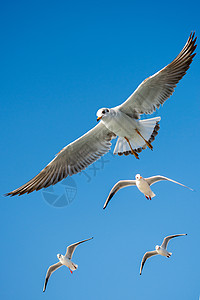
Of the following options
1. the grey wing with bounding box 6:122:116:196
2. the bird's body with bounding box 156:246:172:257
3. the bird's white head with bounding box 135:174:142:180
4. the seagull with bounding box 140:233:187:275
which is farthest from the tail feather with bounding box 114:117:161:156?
the bird's body with bounding box 156:246:172:257

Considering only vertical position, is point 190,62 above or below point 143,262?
above

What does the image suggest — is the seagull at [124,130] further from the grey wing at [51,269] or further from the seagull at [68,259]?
the grey wing at [51,269]

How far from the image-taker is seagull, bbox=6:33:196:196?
8906 millimetres

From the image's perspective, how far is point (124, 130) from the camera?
930cm

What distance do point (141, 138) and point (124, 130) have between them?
48 centimetres

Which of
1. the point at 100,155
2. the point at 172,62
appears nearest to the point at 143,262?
the point at 100,155

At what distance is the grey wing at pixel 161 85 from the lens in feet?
29.0

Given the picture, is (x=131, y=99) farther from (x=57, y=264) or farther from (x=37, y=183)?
(x=57, y=264)

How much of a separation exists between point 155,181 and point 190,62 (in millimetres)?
3340

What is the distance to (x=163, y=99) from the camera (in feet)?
30.2

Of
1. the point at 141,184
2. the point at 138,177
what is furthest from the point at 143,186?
the point at 138,177

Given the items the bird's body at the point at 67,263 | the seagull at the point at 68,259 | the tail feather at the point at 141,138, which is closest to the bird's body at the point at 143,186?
the tail feather at the point at 141,138

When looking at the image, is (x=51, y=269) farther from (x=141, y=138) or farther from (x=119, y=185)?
(x=141, y=138)

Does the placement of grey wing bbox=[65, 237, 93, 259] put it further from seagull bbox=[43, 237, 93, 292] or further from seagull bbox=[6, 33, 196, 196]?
seagull bbox=[6, 33, 196, 196]
